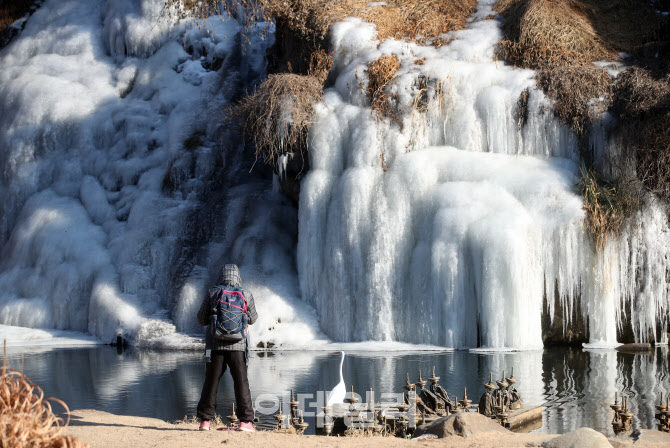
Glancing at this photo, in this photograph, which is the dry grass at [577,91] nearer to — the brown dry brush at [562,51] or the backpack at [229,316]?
the brown dry brush at [562,51]

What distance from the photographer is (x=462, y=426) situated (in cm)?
651

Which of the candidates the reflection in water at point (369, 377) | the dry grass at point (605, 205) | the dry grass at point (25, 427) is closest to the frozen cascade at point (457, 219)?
→ the dry grass at point (605, 205)

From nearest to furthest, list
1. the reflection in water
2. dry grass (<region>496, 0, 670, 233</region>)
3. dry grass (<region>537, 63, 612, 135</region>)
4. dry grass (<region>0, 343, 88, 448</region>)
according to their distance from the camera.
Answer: dry grass (<region>0, 343, 88, 448</region>) < the reflection in water < dry grass (<region>496, 0, 670, 233</region>) < dry grass (<region>537, 63, 612, 135</region>)

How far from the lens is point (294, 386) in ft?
34.3

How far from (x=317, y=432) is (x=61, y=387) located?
5481 mm

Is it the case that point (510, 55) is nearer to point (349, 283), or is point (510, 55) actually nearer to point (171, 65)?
point (349, 283)

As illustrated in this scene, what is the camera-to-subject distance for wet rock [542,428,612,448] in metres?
5.80

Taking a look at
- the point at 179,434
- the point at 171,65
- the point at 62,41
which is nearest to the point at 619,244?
the point at 179,434

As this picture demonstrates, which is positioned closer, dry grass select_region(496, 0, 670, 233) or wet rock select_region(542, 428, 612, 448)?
wet rock select_region(542, 428, 612, 448)

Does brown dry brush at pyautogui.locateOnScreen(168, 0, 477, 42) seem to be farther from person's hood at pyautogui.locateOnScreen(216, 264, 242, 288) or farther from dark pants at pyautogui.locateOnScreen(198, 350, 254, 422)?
dark pants at pyautogui.locateOnScreen(198, 350, 254, 422)

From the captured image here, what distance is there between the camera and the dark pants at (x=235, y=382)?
7.05 m

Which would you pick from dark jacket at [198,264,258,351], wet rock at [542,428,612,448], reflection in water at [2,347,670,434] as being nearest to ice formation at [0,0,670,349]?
reflection in water at [2,347,670,434]

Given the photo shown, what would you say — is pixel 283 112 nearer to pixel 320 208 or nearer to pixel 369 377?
pixel 320 208

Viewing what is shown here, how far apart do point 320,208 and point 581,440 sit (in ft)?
34.8
